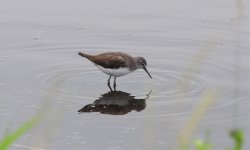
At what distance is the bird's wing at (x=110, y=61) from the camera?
10273mm

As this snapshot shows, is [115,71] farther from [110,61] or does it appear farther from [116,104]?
[116,104]

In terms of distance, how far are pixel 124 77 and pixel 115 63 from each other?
0.79 meters

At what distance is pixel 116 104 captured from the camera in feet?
31.3

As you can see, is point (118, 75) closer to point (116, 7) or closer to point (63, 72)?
point (63, 72)

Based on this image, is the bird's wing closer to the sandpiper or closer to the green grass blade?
the sandpiper

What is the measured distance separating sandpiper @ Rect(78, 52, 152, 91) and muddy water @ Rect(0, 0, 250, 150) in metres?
0.25

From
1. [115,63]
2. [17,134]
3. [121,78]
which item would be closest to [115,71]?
[115,63]

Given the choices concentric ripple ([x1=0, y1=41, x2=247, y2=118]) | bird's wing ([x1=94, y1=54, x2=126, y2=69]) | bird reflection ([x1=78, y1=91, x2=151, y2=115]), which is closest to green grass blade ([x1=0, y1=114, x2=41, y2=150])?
concentric ripple ([x1=0, y1=41, x2=247, y2=118])

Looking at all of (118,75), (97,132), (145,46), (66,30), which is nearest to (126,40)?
(145,46)

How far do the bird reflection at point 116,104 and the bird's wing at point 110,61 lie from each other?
487 mm

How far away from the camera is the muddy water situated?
8219 mm

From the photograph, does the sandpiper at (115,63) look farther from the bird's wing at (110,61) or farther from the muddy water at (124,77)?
the muddy water at (124,77)

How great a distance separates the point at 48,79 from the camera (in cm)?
1035

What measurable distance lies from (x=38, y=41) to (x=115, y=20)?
2.02 m
